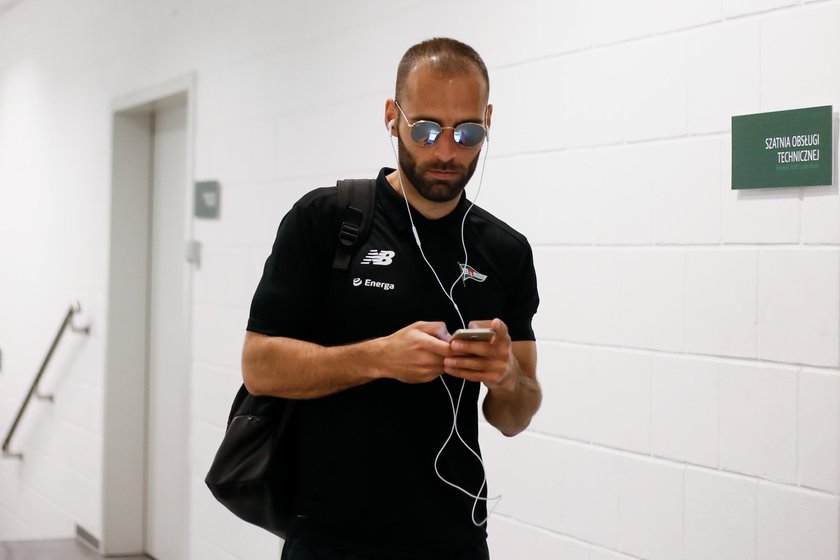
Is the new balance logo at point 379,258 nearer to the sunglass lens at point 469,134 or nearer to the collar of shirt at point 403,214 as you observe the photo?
the collar of shirt at point 403,214

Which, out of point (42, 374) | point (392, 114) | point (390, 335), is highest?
point (392, 114)

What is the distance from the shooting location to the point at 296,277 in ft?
4.85

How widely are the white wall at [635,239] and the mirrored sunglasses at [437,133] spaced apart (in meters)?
0.79

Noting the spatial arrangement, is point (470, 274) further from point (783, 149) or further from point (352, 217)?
point (783, 149)

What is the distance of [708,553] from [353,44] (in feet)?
6.68

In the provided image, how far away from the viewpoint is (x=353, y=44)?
10.4 ft

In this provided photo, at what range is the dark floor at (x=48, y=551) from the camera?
15.3 feet

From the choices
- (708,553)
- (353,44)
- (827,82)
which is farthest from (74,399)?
(827,82)

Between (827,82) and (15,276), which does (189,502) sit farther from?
(827,82)

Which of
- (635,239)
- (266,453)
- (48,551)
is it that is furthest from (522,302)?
(48,551)

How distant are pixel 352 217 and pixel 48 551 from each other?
4.06 m

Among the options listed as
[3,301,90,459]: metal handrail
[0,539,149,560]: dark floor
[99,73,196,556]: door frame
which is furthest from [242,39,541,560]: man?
[3,301,90,459]: metal handrail

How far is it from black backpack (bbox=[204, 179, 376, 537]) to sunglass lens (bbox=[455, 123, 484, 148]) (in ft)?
0.61

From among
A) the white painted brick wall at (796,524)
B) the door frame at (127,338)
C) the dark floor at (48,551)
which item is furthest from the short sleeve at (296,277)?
the dark floor at (48,551)
